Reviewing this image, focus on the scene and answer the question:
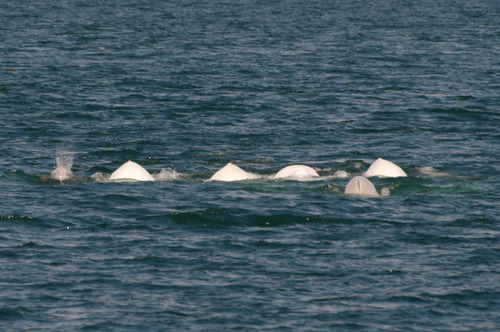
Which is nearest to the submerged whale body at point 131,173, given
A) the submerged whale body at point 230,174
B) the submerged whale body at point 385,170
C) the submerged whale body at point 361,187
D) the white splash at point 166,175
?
the white splash at point 166,175

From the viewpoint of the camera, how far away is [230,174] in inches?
1200

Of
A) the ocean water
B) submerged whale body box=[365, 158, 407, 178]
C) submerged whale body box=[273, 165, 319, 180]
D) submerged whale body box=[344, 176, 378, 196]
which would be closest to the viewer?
the ocean water

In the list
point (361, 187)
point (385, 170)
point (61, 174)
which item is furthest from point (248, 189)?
point (61, 174)

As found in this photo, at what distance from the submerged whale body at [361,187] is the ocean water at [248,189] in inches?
13.9

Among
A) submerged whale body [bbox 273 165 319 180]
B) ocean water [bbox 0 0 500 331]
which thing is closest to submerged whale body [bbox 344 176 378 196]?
ocean water [bbox 0 0 500 331]

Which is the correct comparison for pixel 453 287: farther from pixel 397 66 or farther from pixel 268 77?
pixel 397 66

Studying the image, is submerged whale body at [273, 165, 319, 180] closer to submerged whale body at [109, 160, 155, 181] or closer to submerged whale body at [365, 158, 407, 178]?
submerged whale body at [365, 158, 407, 178]

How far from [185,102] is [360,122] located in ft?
28.4

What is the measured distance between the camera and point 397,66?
56562 millimetres

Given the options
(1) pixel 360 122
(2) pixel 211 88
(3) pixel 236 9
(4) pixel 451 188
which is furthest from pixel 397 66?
(3) pixel 236 9

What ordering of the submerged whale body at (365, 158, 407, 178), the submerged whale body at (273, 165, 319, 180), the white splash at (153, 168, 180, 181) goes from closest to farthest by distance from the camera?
the submerged whale body at (273, 165, 319, 180) → the submerged whale body at (365, 158, 407, 178) → the white splash at (153, 168, 180, 181)

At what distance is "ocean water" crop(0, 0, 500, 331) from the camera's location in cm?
2023

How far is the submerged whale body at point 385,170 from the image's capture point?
3053cm

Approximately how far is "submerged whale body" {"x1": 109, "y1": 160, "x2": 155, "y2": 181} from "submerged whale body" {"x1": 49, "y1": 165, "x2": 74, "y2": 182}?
51.1 inches
